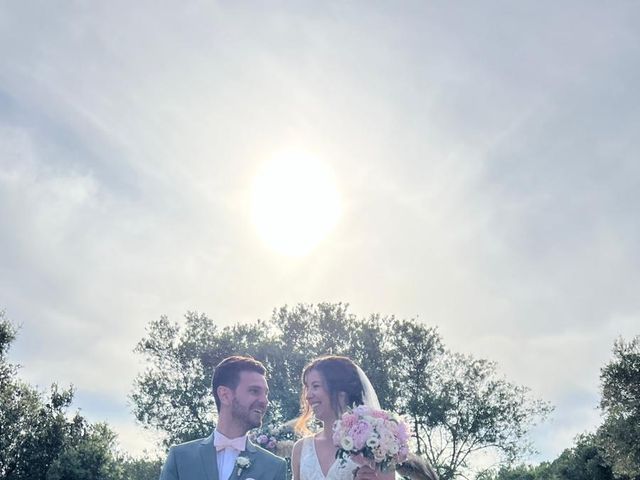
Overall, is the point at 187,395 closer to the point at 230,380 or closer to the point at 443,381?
the point at 443,381

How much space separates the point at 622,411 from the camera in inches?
1426

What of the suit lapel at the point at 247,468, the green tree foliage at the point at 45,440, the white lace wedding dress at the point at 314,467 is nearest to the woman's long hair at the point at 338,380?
the white lace wedding dress at the point at 314,467

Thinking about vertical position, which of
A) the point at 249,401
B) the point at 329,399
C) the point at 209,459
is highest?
the point at 329,399

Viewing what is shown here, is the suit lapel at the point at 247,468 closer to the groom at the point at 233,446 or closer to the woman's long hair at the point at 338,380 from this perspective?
the groom at the point at 233,446

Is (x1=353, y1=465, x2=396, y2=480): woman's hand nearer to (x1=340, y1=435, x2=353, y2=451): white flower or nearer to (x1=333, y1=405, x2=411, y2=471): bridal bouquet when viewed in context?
(x1=333, y1=405, x2=411, y2=471): bridal bouquet

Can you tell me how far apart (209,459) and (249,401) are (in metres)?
0.71

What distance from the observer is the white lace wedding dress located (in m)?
7.23

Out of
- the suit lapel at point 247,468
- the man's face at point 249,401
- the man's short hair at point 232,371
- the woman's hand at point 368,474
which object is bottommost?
the woman's hand at point 368,474

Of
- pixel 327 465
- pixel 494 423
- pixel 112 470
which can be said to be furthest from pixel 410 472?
pixel 494 423

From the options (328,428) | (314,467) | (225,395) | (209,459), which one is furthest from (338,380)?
(209,459)

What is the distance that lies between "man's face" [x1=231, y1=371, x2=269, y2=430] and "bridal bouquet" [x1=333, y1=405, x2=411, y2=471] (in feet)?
2.83

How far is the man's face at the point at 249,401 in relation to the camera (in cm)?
637

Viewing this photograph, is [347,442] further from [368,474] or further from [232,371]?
[232,371]

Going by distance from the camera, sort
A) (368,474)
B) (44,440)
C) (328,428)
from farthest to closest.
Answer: (44,440) < (328,428) < (368,474)
